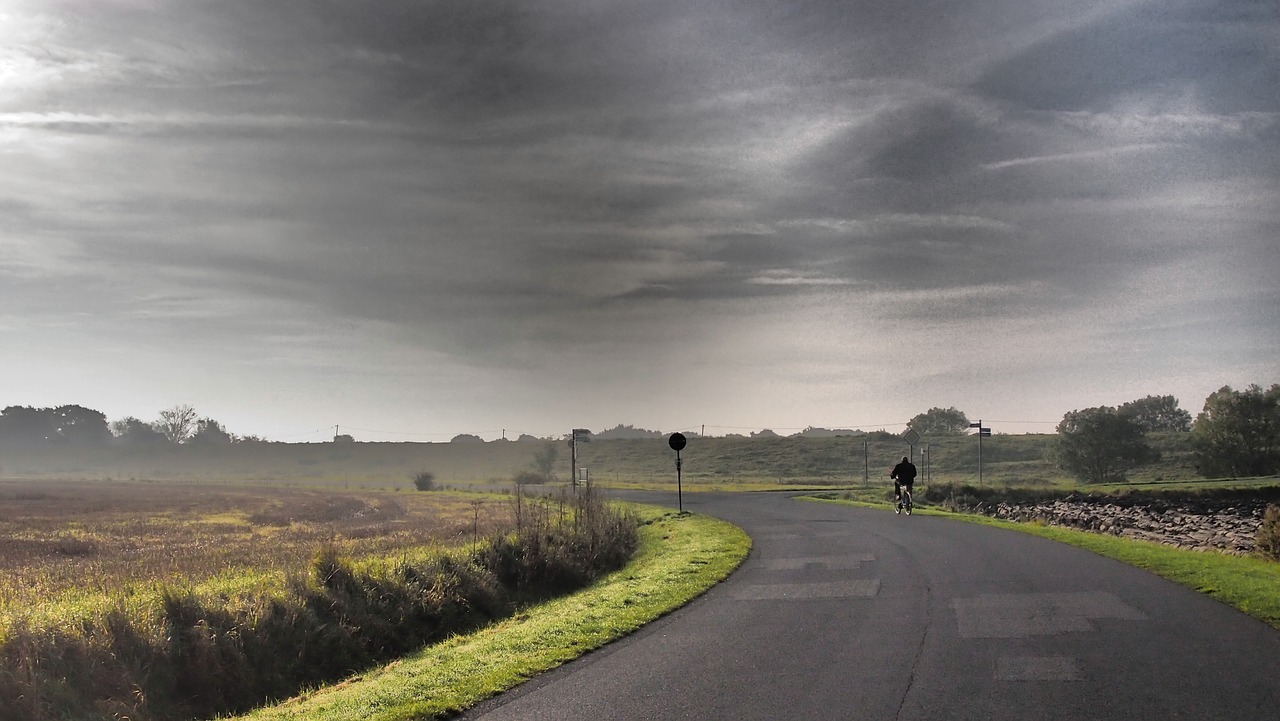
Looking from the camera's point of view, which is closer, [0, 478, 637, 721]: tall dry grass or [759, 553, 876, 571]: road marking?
[0, 478, 637, 721]: tall dry grass

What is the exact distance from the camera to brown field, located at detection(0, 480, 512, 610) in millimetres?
16844

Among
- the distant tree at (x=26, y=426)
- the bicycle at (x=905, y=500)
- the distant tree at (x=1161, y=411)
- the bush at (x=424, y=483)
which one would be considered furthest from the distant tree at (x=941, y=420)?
the distant tree at (x=26, y=426)

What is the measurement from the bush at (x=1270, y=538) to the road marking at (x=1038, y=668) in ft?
41.7

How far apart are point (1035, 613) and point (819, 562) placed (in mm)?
5993

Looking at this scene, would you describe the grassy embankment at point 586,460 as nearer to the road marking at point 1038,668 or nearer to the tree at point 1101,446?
the tree at point 1101,446

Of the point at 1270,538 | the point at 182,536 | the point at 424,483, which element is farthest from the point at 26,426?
the point at 1270,538

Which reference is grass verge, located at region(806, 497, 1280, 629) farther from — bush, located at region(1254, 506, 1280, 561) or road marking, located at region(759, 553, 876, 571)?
road marking, located at region(759, 553, 876, 571)

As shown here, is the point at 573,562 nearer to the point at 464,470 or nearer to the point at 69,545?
the point at 69,545

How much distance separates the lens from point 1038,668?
832 centimetres

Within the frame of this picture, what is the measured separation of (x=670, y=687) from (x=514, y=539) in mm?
12971

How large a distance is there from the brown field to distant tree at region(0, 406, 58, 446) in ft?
528

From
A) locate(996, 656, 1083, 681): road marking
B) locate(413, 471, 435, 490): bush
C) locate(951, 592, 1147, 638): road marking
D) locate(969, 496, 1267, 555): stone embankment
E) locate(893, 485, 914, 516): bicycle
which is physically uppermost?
locate(893, 485, 914, 516): bicycle

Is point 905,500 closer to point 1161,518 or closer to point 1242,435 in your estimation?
point 1161,518

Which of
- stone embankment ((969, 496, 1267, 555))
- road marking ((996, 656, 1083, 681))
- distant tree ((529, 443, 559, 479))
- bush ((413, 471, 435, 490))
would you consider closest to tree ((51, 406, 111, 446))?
distant tree ((529, 443, 559, 479))
